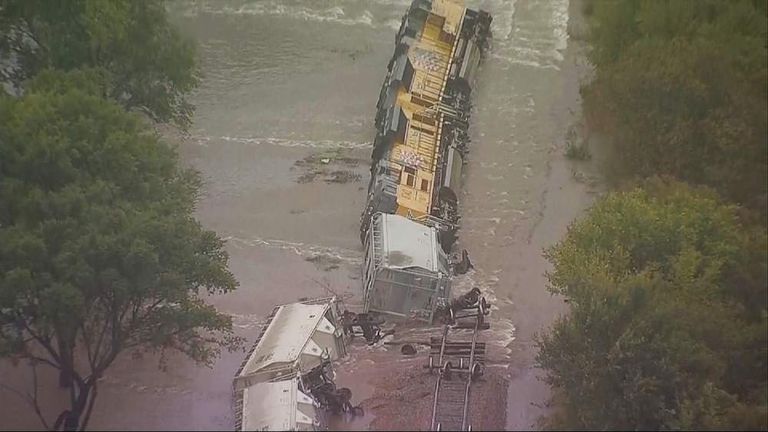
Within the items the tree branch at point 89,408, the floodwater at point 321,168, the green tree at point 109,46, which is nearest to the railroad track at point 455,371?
the floodwater at point 321,168

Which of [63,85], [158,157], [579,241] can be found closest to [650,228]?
[579,241]

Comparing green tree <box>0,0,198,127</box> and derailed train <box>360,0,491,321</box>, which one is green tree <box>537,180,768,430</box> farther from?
green tree <box>0,0,198,127</box>

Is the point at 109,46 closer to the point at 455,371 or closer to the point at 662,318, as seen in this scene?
the point at 455,371

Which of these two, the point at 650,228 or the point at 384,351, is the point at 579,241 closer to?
the point at 650,228

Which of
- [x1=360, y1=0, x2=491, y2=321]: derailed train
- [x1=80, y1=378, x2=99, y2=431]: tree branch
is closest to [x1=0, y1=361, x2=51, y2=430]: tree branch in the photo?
[x1=80, y1=378, x2=99, y2=431]: tree branch

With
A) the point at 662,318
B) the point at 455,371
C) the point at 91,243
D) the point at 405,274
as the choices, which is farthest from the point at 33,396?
the point at 662,318
